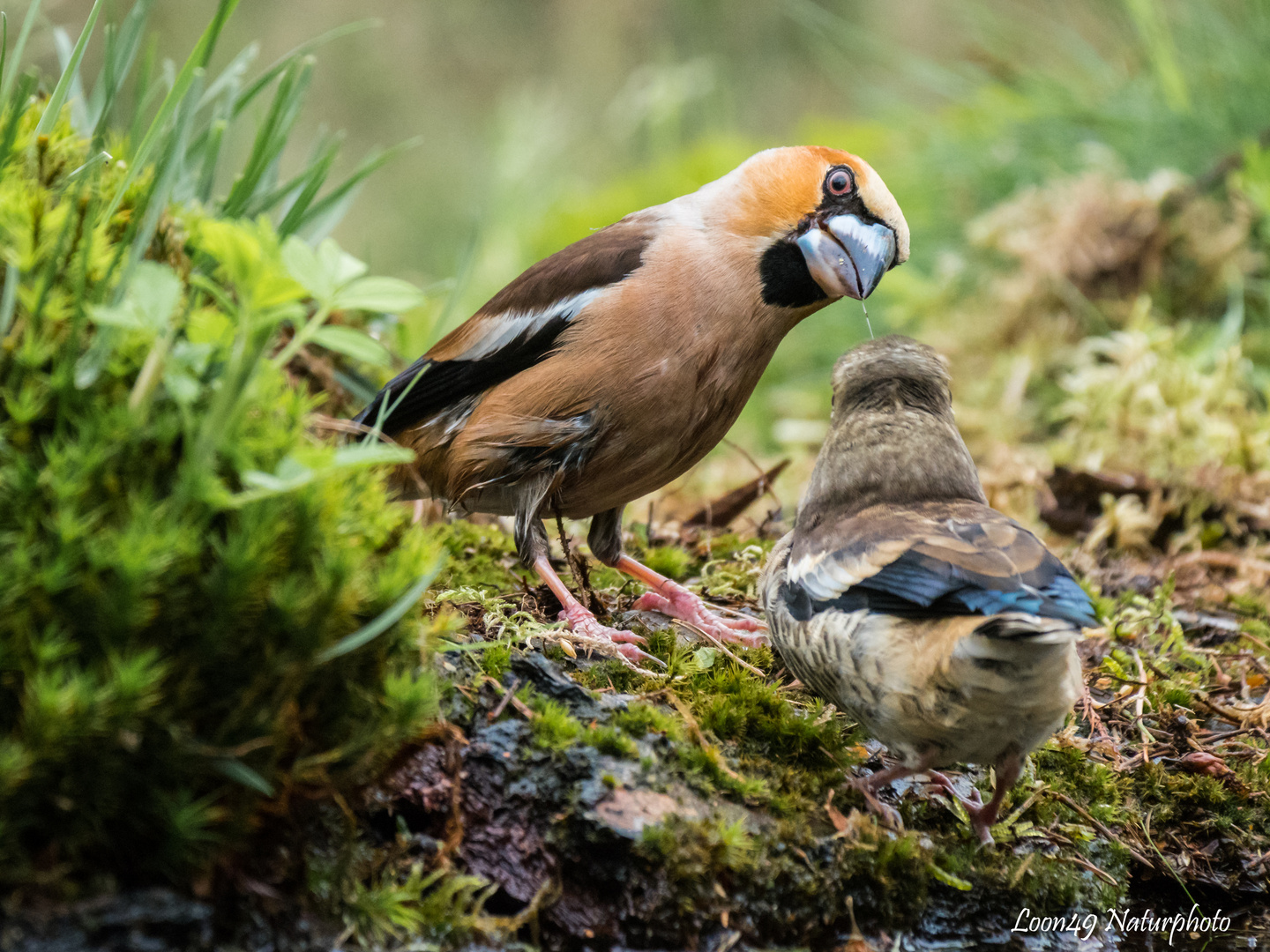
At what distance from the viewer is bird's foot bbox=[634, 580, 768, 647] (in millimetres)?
3635

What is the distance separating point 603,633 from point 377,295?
1.58m

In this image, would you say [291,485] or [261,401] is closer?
[291,485]

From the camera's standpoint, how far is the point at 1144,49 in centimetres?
887

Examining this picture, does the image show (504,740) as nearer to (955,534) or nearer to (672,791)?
(672,791)

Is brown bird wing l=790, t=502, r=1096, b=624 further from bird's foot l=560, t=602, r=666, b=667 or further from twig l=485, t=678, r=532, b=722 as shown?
twig l=485, t=678, r=532, b=722

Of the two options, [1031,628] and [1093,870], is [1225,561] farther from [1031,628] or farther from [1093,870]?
[1031,628]

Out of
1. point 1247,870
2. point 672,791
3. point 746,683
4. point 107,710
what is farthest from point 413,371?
point 1247,870

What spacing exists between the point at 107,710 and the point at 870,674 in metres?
1.71

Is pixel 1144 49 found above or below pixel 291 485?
above

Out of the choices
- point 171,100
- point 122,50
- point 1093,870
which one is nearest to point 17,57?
point 171,100

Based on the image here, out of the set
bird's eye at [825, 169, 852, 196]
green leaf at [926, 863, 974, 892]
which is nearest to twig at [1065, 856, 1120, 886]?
green leaf at [926, 863, 974, 892]

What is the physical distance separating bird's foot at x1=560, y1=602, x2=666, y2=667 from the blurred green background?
1.80 metres

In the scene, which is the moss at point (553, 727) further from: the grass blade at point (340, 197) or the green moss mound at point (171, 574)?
the grass blade at point (340, 197)

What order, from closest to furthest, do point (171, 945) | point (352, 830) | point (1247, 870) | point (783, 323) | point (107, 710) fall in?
point (107, 710)
point (171, 945)
point (352, 830)
point (1247, 870)
point (783, 323)
